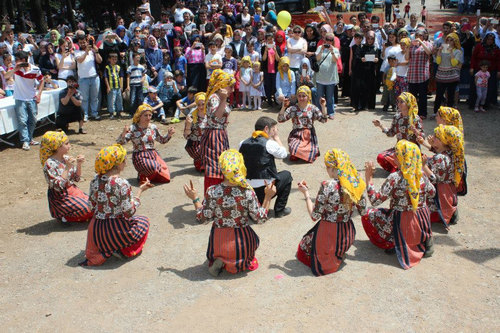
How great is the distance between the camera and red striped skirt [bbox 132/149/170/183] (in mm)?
8406

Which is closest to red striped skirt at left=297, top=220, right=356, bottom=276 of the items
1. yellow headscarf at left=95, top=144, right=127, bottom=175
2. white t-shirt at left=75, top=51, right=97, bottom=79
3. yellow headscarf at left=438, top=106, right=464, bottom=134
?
yellow headscarf at left=95, top=144, right=127, bottom=175

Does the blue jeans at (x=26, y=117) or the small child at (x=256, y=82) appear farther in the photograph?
the small child at (x=256, y=82)

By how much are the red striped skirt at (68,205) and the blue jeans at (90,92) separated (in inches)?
222

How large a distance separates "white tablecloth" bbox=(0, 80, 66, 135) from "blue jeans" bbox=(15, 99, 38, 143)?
12 cm

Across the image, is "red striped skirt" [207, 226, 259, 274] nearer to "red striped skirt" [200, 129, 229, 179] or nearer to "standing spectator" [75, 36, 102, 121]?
"red striped skirt" [200, 129, 229, 179]

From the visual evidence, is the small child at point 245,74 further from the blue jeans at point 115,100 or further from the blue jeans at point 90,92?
the blue jeans at point 90,92

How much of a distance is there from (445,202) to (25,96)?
8.27m

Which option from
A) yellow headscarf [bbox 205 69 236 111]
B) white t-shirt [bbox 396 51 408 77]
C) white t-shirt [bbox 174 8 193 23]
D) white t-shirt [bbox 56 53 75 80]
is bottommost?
white t-shirt [bbox 396 51 408 77]

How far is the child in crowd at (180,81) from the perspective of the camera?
12.9 metres

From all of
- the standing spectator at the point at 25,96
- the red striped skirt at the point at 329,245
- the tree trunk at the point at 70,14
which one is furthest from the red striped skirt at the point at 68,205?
the tree trunk at the point at 70,14

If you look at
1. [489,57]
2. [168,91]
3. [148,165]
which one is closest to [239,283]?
[148,165]

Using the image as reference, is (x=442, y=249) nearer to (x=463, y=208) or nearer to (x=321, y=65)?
(x=463, y=208)

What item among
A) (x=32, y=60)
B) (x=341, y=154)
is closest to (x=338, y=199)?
(x=341, y=154)

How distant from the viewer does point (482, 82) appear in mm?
11961
